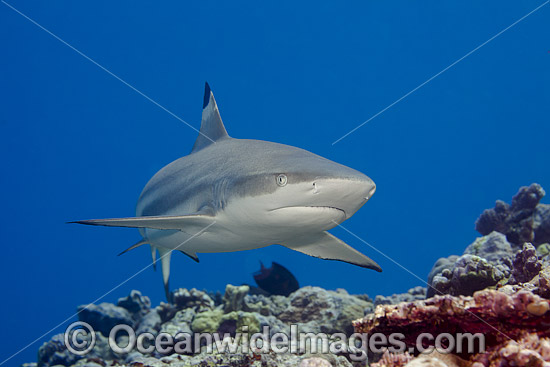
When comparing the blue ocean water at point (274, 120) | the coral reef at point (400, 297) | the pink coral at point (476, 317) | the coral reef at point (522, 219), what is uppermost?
the blue ocean water at point (274, 120)

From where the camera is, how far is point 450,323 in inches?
79.4

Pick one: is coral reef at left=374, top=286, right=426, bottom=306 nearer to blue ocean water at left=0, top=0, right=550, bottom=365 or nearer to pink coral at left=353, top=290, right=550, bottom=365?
pink coral at left=353, top=290, right=550, bottom=365

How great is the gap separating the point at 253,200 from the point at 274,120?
389ft

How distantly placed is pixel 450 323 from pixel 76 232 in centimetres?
13311

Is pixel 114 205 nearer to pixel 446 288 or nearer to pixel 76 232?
pixel 76 232

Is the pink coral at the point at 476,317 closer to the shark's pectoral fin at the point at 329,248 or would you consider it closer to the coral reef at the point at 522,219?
the shark's pectoral fin at the point at 329,248

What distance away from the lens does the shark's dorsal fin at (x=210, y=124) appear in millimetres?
6320

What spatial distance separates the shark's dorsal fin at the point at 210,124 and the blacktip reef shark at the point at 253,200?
3 cm

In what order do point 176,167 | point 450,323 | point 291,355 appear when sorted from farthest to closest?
point 176,167 → point 291,355 → point 450,323

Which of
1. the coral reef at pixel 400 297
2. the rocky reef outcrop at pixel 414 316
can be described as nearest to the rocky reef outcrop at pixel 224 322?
the rocky reef outcrop at pixel 414 316

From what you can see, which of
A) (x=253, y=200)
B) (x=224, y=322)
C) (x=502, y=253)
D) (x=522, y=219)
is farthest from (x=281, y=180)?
(x=522, y=219)

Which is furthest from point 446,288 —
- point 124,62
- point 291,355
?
point 124,62

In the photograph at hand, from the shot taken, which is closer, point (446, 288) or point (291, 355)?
point (291, 355)

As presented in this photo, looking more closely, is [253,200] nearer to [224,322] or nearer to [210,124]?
[224,322]
